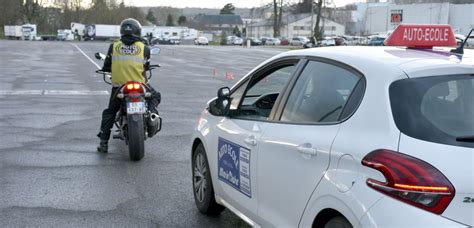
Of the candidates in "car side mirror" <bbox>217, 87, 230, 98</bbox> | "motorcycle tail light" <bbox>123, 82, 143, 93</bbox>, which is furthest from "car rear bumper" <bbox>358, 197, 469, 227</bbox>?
"motorcycle tail light" <bbox>123, 82, 143, 93</bbox>

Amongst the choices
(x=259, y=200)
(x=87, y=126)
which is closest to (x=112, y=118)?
(x=87, y=126)

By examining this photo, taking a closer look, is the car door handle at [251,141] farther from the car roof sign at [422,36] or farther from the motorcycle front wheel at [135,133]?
the motorcycle front wheel at [135,133]

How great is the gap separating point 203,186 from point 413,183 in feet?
9.33

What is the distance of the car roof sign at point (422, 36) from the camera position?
3783 millimetres

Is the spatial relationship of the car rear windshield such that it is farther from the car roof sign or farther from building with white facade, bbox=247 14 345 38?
building with white facade, bbox=247 14 345 38

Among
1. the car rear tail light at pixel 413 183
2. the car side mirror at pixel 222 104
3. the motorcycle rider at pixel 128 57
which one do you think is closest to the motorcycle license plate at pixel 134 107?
the motorcycle rider at pixel 128 57

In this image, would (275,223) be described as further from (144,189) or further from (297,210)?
(144,189)

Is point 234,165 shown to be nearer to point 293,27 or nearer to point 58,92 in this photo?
point 58,92

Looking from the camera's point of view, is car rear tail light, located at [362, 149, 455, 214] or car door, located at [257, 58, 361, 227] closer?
car rear tail light, located at [362, 149, 455, 214]

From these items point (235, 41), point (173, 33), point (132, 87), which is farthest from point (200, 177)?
point (173, 33)

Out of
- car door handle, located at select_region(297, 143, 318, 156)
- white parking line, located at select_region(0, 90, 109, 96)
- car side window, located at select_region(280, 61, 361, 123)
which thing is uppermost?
car side window, located at select_region(280, 61, 361, 123)

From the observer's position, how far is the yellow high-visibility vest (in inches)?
301

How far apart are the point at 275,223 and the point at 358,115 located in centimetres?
101

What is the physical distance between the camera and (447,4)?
3733 inches
